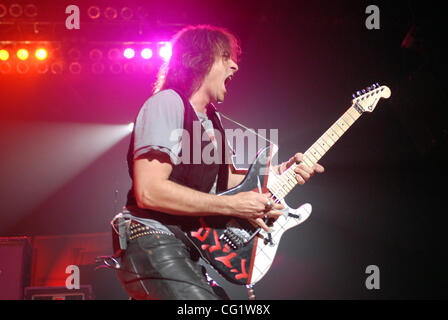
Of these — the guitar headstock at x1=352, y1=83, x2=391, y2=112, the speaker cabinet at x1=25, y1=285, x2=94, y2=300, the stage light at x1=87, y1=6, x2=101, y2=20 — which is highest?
the stage light at x1=87, y1=6, x2=101, y2=20

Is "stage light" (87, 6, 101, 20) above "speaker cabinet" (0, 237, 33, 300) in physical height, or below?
above

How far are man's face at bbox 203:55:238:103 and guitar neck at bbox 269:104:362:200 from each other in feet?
2.47

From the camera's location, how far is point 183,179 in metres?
2.28

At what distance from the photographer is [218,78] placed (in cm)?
284

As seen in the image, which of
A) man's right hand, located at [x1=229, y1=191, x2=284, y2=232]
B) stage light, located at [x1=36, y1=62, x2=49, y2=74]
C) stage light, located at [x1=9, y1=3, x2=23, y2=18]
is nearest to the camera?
man's right hand, located at [x1=229, y1=191, x2=284, y2=232]

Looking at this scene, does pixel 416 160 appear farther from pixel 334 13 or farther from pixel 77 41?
pixel 77 41

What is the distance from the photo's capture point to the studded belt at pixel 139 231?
7.02 ft

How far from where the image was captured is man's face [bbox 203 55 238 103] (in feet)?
9.24

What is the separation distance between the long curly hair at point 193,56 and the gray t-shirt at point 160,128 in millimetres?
527

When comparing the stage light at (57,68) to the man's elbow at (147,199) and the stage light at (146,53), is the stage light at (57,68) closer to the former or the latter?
the stage light at (146,53)

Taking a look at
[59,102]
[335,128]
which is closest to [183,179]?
[335,128]

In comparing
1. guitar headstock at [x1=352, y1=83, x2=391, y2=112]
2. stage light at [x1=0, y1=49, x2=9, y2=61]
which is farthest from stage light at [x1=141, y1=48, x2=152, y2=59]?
guitar headstock at [x1=352, y1=83, x2=391, y2=112]

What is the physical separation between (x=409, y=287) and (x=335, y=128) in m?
2.87

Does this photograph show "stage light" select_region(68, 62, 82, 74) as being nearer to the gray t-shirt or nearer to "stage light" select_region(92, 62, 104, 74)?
"stage light" select_region(92, 62, 104, 74)
